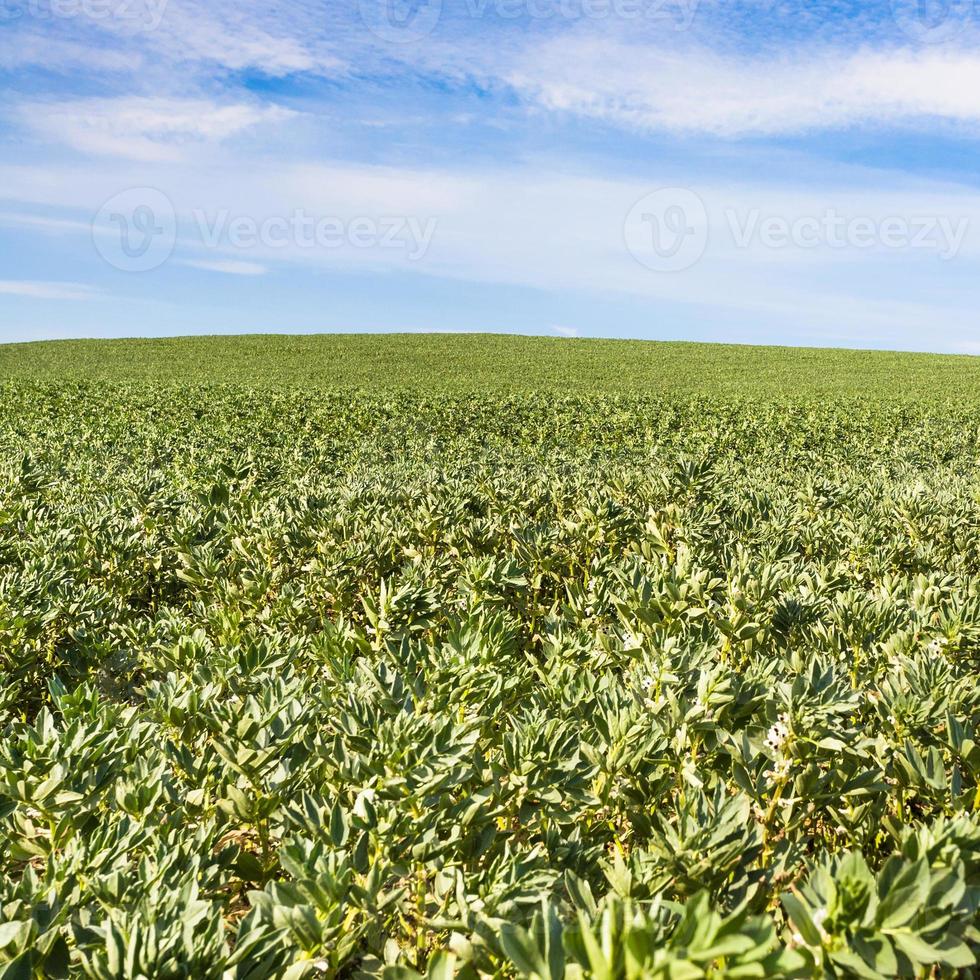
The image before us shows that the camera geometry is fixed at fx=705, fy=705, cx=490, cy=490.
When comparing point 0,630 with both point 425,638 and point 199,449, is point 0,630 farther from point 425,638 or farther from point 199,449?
point 199,449

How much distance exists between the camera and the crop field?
1.55 meters

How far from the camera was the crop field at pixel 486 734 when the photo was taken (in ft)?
5.08

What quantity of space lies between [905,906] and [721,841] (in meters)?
0.59

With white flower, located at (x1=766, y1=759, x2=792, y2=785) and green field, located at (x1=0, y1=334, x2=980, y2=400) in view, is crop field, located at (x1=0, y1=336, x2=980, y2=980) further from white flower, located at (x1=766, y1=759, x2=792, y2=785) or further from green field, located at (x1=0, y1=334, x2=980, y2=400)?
green field, located at (x1=0, y1=334, x2=980, y2=400)

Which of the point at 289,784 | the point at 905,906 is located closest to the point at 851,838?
the point at 905,906

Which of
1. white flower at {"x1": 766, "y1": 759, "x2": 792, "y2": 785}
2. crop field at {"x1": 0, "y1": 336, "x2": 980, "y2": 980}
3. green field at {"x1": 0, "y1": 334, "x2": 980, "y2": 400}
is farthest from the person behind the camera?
green field at {"x1": 0, "y1": 334, "x2": 980, "y2": 400}

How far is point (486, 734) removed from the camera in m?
2.93

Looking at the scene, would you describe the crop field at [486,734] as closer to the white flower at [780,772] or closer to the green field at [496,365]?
the white flower at [780,772]

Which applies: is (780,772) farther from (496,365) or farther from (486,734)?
(496,365)

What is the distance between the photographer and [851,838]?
92.4 inches

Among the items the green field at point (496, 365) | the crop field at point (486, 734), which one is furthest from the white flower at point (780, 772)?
the green field at point (496, 365)

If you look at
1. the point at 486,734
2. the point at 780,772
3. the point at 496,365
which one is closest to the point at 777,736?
the point at 780,772

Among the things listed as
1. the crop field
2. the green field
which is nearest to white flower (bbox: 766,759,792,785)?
the crop field

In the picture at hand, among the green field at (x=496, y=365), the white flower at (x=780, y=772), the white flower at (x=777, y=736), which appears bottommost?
the white flower at (x=780, y=772)
